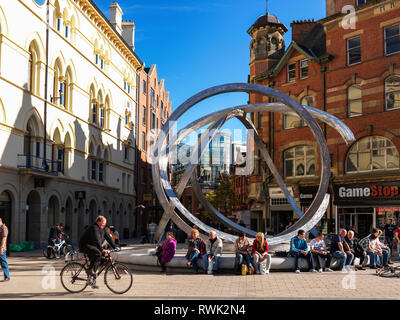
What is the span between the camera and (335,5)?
32.2 m

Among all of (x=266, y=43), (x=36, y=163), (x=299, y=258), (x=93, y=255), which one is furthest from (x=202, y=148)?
(x=266, y=43)

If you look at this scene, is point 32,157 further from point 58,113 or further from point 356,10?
point 356,10

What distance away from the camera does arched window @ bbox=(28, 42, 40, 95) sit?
27.3 metres

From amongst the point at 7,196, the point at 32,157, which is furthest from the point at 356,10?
the point at 7,196

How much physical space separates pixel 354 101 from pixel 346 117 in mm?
1147

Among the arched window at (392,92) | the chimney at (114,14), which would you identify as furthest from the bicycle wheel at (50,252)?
the chimney at (114,14)

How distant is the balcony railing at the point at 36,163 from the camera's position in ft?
84.7

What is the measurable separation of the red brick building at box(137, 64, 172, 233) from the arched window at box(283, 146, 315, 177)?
17.4 meters

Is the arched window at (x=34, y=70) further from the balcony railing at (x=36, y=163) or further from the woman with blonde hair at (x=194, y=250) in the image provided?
the woman with blonde hair at (x=194, y=250)

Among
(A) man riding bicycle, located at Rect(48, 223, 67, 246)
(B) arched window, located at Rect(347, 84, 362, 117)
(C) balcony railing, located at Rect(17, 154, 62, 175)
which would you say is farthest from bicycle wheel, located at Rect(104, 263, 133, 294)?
(B) arched window, located at Rect(347, 84, 362, 117)

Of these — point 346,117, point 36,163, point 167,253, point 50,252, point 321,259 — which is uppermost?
point 346,117

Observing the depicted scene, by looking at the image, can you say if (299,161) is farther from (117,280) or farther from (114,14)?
(117,280)

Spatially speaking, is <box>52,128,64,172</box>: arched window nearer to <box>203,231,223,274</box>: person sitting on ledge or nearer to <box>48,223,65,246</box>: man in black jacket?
<box>48,223,65,246</box>: man in black jacket

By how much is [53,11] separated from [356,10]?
63.3ft
